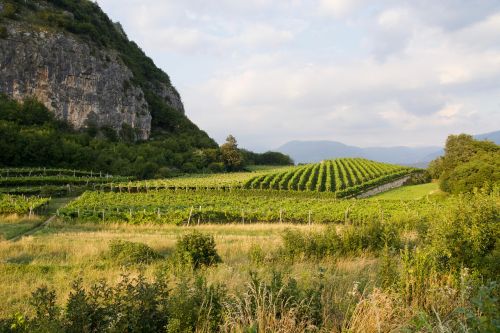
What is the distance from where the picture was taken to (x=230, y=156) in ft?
290

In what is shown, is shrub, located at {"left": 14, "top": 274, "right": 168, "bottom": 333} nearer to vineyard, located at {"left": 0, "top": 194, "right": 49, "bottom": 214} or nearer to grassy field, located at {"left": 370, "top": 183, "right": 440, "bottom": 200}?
vineyard, located at {"left": 0, "top": 194, "right": 49, "bottom": 214}

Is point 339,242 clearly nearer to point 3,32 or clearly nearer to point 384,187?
point 384,187

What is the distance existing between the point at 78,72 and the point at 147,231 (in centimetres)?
6761

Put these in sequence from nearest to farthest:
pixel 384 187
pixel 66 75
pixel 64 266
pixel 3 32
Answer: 1. pixel 64 266
2. pixel 384 187
3. pixel 3 32
4. pixel 66 75

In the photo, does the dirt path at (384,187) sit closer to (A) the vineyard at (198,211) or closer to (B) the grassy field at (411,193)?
(B) the grassy field at (411,193)

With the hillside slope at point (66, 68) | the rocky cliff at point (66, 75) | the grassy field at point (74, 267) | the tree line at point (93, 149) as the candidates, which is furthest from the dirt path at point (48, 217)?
the rocky cliff at point (66, 75)

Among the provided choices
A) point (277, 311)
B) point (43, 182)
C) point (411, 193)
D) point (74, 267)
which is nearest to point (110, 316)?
point (277, 311)

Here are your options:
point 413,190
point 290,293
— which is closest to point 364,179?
point 413,190

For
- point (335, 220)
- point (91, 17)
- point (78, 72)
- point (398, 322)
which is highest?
point (91, 17)

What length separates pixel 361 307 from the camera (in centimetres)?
526

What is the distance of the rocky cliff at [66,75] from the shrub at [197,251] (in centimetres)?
7361

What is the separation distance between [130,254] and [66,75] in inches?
3033

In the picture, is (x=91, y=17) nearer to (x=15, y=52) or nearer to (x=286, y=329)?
(x=15, y=52)

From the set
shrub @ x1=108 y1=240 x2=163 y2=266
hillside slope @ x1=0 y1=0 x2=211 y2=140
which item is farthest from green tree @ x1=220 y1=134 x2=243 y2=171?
shrub @ x1=108 y1=240 x2=163 y2=266
